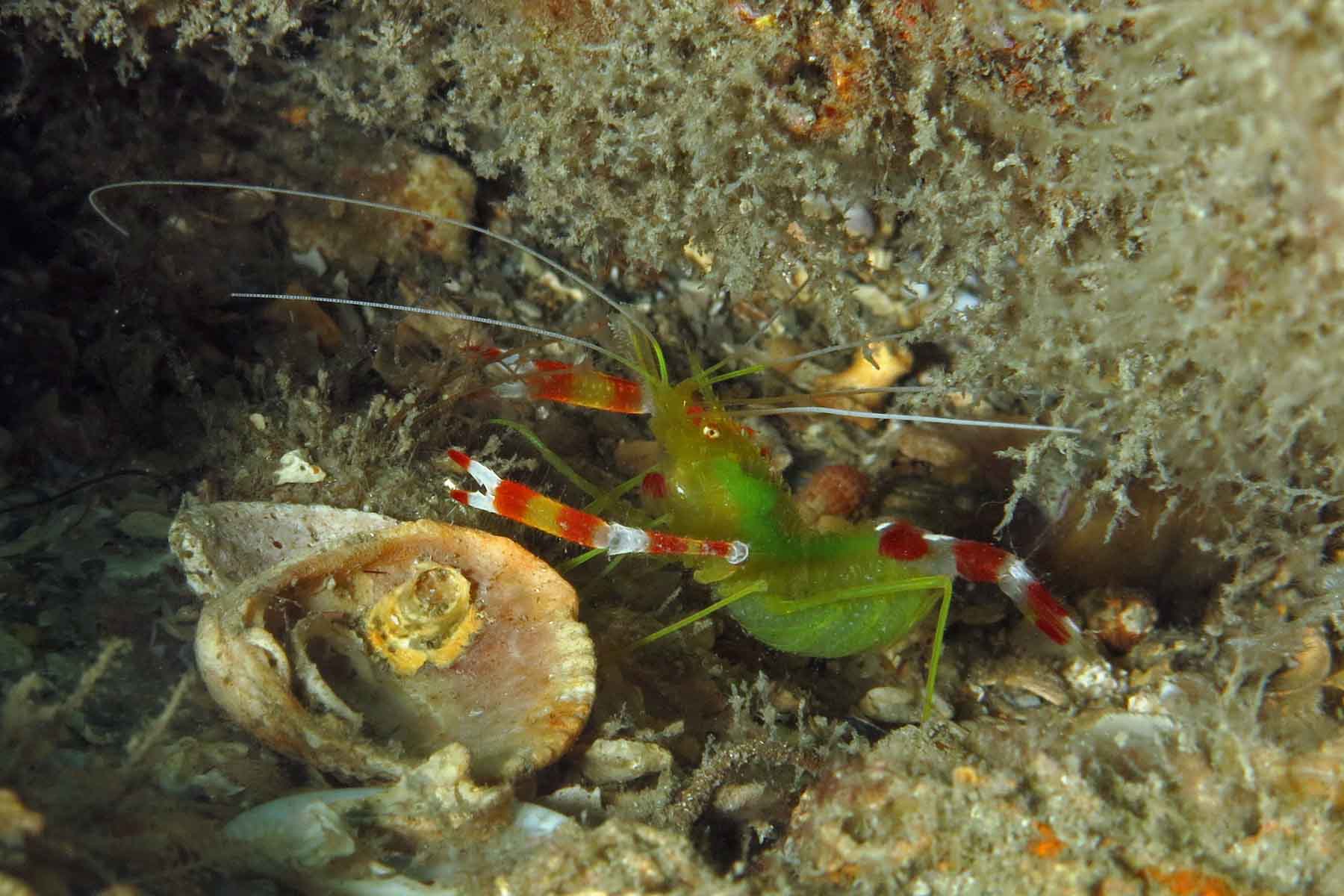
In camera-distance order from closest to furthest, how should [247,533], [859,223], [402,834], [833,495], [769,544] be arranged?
[402,834] → [247,533] → [769,544] → [859,223] → [833,495]

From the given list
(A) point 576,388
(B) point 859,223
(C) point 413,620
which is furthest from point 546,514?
(B) point 859,223

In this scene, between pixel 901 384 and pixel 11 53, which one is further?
pixel 901 384

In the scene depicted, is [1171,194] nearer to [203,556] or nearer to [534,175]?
[534,175]

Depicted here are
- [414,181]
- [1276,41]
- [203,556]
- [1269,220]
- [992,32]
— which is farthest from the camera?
[414,181]

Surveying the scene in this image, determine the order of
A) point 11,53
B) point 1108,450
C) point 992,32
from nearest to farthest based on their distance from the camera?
1. point 992,32
2. point 1108,450
3. point 11,53

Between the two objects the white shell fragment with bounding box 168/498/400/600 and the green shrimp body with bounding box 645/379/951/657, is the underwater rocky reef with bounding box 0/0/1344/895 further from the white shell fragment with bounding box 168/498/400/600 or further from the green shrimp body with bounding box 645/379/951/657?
the green shrimp body with bounding box 645/379/951/657

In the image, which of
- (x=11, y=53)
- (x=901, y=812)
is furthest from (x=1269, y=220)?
(x=11, y=53)

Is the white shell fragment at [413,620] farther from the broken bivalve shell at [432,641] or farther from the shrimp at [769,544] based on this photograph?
the shrimp at [769,544]

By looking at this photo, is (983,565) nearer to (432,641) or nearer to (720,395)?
(720,395)
